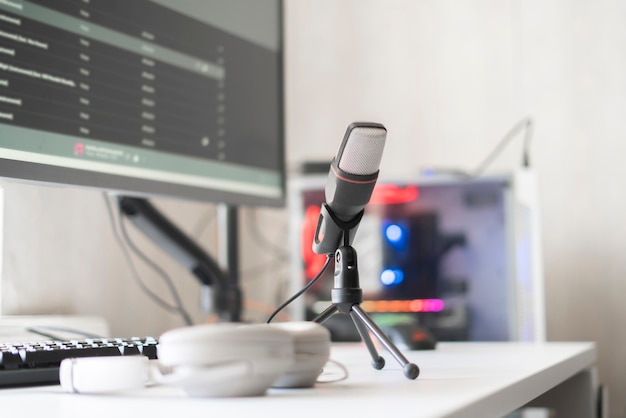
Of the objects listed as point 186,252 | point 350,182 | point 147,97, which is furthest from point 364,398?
point 186,252

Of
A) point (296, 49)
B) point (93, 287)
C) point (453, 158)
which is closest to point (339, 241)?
point (93, 287)

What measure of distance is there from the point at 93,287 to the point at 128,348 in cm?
74

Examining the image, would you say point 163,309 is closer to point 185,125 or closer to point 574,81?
point 185,125

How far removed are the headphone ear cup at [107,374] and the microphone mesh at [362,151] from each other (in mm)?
221

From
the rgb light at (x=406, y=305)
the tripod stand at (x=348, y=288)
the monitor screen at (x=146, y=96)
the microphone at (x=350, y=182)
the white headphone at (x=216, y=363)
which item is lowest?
the rgb light at (x=406, y=305)

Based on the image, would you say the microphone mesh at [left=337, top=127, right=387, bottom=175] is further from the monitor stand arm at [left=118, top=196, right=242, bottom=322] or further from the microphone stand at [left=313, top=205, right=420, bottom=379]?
the monitor stand arm at [left=118, top=196, right=242, bottom=322]

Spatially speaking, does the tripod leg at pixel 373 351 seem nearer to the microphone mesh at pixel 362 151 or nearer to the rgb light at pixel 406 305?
the microphone mesh at pixel 362 151

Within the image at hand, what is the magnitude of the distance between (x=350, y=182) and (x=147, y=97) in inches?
19.1

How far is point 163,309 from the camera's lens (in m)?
1.57

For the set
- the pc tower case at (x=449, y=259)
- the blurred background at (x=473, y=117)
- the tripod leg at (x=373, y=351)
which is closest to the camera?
the tripod leg at (x=373, y=351)

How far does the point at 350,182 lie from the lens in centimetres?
62

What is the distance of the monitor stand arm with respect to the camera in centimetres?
119

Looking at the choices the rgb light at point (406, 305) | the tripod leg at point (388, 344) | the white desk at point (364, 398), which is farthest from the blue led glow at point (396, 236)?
the tripod leg at point (388, 344)

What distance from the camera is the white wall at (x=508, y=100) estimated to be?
66.7 inches
